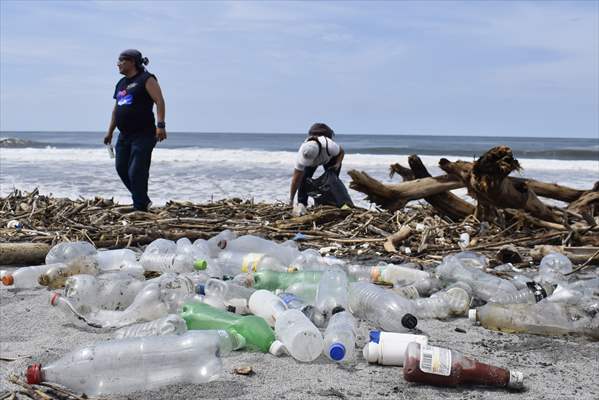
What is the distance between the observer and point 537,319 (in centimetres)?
309

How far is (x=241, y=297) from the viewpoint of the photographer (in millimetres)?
3236

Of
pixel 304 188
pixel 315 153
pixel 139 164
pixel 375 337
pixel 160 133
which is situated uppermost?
pixel 160 133

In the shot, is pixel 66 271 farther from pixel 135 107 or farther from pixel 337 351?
pixel 135 107

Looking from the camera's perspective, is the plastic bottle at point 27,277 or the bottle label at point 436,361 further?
the plastic bottle at point 27,277

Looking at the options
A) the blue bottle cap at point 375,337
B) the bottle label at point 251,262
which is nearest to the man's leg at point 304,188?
the bottle label at point 251,262

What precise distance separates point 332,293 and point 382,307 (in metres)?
0.25

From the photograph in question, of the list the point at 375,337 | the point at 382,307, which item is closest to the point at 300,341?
the point at 375,337

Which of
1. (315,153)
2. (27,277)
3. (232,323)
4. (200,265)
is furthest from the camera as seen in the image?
(315,153)

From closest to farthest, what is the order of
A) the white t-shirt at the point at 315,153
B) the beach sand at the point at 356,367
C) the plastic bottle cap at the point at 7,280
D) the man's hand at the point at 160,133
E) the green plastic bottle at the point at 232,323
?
1. the beach sand at the point at 356,367
2. the green plastic bottle at the point at 232,323
3. the plastic bottle cap at the point at 7,280
4. the man's hand at the point at 160,133
5. the white t-shirt at the point at 315,153

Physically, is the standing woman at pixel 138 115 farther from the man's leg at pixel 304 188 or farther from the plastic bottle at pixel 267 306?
the plastic bottle at pixel 267 306

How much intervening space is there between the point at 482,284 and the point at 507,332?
2.05ft

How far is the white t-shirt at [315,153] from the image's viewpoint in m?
6.52

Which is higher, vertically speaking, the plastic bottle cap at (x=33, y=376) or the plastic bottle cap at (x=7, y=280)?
the plastic bottle cap at (x=33, y=376)

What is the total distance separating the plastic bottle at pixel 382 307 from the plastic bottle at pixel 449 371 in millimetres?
498
